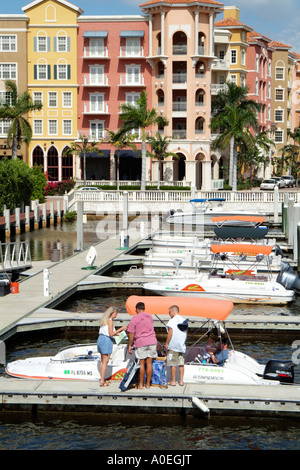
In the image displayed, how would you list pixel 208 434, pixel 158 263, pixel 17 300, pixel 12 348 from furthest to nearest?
pixel 158 263 → pixel 17 300 → pixel 12 348 → pixel 208 434

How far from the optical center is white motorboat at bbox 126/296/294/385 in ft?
58.8

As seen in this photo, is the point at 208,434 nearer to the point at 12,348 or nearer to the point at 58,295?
the point at 12,348

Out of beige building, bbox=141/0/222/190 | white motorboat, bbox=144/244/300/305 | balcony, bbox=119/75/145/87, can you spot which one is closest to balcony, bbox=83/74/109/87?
balcony, bbox=119/75/145/87

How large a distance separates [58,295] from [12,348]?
5.79 metres

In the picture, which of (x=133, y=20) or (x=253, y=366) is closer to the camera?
(x=253, y=366)

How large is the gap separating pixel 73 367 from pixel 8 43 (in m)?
69.4

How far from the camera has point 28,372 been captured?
1858cm

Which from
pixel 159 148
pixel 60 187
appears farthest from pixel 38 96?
pixel 159 148

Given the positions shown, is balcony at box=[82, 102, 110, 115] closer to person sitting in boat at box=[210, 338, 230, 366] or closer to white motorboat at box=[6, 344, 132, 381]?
white motorboat at box=[6, 344, 132, 381]

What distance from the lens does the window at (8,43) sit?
267 ft

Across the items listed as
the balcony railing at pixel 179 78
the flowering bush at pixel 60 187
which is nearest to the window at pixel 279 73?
the balcony railing at pixel 179 78

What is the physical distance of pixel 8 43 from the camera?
81.6 metres

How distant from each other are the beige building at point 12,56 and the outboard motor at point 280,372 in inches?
2649

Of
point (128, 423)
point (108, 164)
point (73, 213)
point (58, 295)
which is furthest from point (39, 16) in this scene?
point (128, 423)
